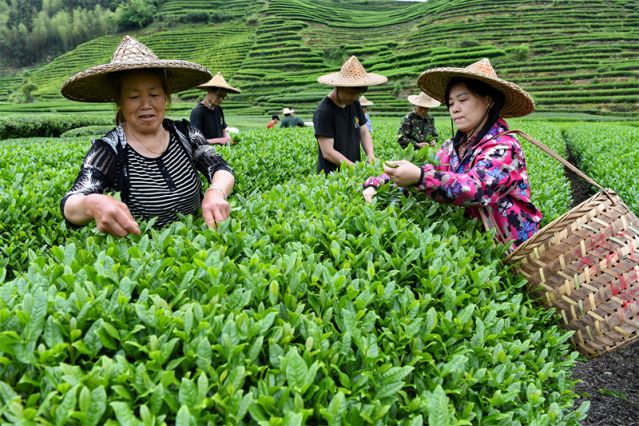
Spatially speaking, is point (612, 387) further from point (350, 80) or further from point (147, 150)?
point (147, 150)

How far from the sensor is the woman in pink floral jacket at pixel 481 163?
2.42 m

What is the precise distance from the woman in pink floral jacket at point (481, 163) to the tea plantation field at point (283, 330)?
0.22 metres

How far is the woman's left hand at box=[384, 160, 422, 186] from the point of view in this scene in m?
2.41

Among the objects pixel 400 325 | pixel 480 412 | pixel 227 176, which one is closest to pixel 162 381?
pixel 400 325

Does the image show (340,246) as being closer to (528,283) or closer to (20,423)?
(528,283)

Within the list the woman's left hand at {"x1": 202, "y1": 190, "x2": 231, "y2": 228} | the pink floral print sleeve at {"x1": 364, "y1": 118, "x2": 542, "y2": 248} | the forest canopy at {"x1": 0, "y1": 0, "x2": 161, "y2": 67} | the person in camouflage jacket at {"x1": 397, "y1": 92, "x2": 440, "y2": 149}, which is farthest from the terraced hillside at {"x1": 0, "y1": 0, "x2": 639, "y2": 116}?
the woman's left hand at {"x1": 202, "y1": 190, "x2": 231, "y2": 228}

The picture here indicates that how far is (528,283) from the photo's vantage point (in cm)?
243

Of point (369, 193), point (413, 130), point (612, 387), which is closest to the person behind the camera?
point (369, 193)

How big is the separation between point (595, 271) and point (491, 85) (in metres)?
1.14

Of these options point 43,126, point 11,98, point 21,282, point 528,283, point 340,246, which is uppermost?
point 21,282

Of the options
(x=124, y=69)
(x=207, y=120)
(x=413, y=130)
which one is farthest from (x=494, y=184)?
(x=413, y=130)

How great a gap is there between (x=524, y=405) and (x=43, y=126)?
23.8m

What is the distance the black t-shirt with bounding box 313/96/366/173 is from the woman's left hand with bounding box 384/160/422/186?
2.41 meters

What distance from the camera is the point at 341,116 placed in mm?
5156
